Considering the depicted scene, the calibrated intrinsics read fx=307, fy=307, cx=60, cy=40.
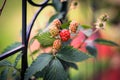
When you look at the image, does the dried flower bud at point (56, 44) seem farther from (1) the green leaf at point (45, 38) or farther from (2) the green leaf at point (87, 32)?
(2) the green leaf at point (87, 32)

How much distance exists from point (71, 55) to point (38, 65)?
0.06 m

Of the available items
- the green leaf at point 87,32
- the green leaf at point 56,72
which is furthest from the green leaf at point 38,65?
the green leaf at point 87,32

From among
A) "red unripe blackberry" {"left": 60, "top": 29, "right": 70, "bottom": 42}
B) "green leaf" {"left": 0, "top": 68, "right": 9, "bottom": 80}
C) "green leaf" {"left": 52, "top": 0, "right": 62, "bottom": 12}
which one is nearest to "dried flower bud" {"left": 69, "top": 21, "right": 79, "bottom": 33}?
"red unripe blackberry" {"left": 60, "top": 29, "right": 70, "bottom": 42}

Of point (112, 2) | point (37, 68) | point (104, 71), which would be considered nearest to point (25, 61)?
point (37, 68)

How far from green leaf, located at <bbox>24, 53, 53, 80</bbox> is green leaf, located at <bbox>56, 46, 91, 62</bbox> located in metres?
0.02

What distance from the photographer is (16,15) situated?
129 cm

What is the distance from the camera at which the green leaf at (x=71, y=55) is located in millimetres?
572

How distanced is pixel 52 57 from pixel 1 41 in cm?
71

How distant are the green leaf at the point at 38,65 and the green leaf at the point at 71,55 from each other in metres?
0.02

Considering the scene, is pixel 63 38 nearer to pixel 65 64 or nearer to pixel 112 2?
pixel 65 64

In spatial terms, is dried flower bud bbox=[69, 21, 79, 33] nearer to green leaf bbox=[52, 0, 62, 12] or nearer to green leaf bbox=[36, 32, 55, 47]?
green leaf bbox=[36, 32, 55, 47]

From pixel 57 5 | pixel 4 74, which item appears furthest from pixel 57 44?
pixel 57 5

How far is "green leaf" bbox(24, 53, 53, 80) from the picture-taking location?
0.56 metres

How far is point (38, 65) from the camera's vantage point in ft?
1.87
